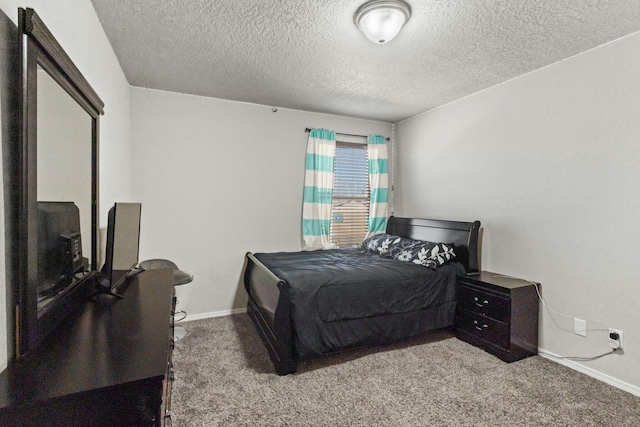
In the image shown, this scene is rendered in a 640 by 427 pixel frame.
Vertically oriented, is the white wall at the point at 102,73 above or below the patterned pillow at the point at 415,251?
above

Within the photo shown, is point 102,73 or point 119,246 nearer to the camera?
point 119,246

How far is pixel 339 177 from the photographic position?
4.47m

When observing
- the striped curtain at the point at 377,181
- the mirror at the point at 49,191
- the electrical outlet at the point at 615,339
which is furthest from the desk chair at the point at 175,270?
the electrical outlet at the point at 615,339

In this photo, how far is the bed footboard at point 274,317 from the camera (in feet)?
7.86

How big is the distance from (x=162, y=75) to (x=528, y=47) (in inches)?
124

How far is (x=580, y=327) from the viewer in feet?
8.31

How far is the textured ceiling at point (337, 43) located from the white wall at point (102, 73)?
6.3 inches

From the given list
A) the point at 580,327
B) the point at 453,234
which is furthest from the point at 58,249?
the point at 580,327

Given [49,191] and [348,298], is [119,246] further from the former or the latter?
[348,298]

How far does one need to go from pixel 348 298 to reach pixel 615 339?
195 centimetres

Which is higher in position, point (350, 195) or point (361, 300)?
point (350, 195)

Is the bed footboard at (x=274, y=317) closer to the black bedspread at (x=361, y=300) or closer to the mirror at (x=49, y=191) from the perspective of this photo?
the black bedspread at (x=361, y=300)

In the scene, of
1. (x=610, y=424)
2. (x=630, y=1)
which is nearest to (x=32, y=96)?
(x=630, y=1)

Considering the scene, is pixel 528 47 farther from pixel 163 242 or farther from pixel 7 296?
pixel 163 242
